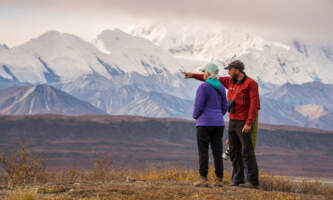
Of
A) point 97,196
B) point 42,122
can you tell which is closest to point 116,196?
point 97,196

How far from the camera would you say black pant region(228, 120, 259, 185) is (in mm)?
10031

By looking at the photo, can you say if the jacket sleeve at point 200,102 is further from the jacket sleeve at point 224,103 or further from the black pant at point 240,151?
the black pant at point 240,151

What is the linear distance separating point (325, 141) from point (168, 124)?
33.0m

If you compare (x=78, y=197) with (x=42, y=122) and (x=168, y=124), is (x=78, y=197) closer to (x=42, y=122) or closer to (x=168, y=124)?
(x=42, y=122)

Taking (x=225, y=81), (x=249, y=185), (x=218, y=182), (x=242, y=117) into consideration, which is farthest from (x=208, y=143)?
(x=225, y=81)

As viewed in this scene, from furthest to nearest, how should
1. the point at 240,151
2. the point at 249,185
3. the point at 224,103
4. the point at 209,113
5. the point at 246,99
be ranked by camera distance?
the point at 224,103, the point at 240,151, the point at 209,113, the point at 249,185, the point at 246,99

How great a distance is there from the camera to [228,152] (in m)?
10.7

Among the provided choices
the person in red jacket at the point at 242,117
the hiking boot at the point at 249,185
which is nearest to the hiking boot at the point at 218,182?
the person in red jacket at the point at 242,117

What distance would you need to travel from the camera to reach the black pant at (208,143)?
1028cm

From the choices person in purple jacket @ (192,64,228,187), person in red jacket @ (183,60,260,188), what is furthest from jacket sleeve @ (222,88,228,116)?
person in red jacket @ (183,60,260,188)

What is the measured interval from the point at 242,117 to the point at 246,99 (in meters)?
0.31

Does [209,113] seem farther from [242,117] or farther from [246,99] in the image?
[246,99]

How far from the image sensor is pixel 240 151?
1037cm

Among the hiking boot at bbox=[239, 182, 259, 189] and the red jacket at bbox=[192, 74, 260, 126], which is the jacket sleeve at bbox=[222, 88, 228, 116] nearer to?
the red jacket at bbox=[192, 74, 260, 126]
